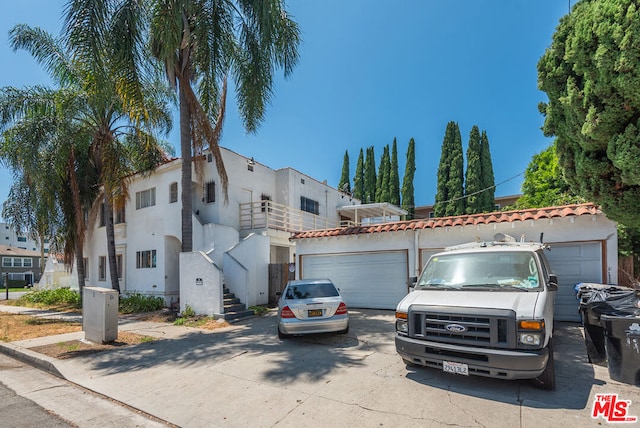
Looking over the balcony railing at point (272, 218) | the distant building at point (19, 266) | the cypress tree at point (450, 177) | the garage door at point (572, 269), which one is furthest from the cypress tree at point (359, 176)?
the distant building at point (19, 266)

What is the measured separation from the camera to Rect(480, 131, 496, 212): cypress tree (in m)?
28.4

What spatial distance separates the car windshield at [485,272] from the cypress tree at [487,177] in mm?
24753

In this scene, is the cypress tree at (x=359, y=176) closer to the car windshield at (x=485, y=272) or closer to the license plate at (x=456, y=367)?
the car windshield at (x=485, y=272)

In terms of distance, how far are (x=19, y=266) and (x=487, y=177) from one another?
2267 inches

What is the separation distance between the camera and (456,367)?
176 inches

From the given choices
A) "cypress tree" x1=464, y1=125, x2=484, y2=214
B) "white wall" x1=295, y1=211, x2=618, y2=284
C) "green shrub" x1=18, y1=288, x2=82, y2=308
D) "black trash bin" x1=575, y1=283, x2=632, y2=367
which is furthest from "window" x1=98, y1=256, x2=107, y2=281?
"cypress tree" x1=464, y1=125, x2=484, y2=214

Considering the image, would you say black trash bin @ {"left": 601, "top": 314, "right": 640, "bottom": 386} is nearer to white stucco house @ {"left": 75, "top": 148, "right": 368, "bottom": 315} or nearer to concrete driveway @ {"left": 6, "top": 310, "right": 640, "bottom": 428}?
concrete driveway @ {"left": 6, "top": 310, "right": 640, "bottom": 428}

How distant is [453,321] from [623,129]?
394 centimetres

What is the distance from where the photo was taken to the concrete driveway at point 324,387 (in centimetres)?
408

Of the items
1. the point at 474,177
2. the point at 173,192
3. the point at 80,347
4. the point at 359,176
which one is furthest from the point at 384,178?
the point at 80,347

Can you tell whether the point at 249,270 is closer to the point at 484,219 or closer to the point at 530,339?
the point at 484,219

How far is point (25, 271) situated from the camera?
44625mm

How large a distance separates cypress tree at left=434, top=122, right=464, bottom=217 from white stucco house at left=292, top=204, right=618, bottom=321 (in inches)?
739

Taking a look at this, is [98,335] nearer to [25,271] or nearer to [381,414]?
[381,414]
